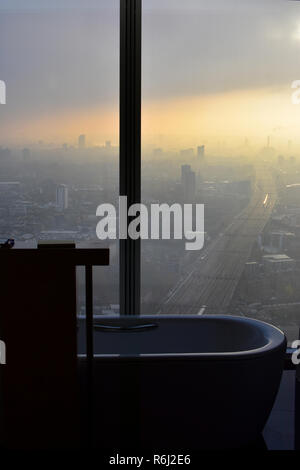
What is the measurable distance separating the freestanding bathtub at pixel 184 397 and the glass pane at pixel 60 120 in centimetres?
100

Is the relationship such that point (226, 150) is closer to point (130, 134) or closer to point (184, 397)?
point (130, 134)

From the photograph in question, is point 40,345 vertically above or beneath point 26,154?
beneath

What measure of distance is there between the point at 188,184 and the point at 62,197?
32.0 inches

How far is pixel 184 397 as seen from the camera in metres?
2.14

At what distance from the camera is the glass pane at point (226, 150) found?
3131mm

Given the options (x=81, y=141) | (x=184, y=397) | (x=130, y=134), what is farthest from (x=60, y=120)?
(x=184, y=397)

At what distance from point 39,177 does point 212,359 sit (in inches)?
65.5

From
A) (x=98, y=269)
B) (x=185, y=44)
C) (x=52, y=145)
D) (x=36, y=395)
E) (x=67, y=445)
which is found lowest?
(x=67, y=445)

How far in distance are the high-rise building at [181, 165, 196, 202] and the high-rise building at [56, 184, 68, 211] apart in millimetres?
753

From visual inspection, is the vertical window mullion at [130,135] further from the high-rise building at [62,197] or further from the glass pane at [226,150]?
the high-rise building at [62,197]

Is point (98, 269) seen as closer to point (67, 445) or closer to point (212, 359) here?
point (212, 359)

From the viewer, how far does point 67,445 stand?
72.5 inches

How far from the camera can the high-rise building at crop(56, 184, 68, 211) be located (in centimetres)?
316

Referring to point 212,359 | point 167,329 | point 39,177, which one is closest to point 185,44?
point 39,177
